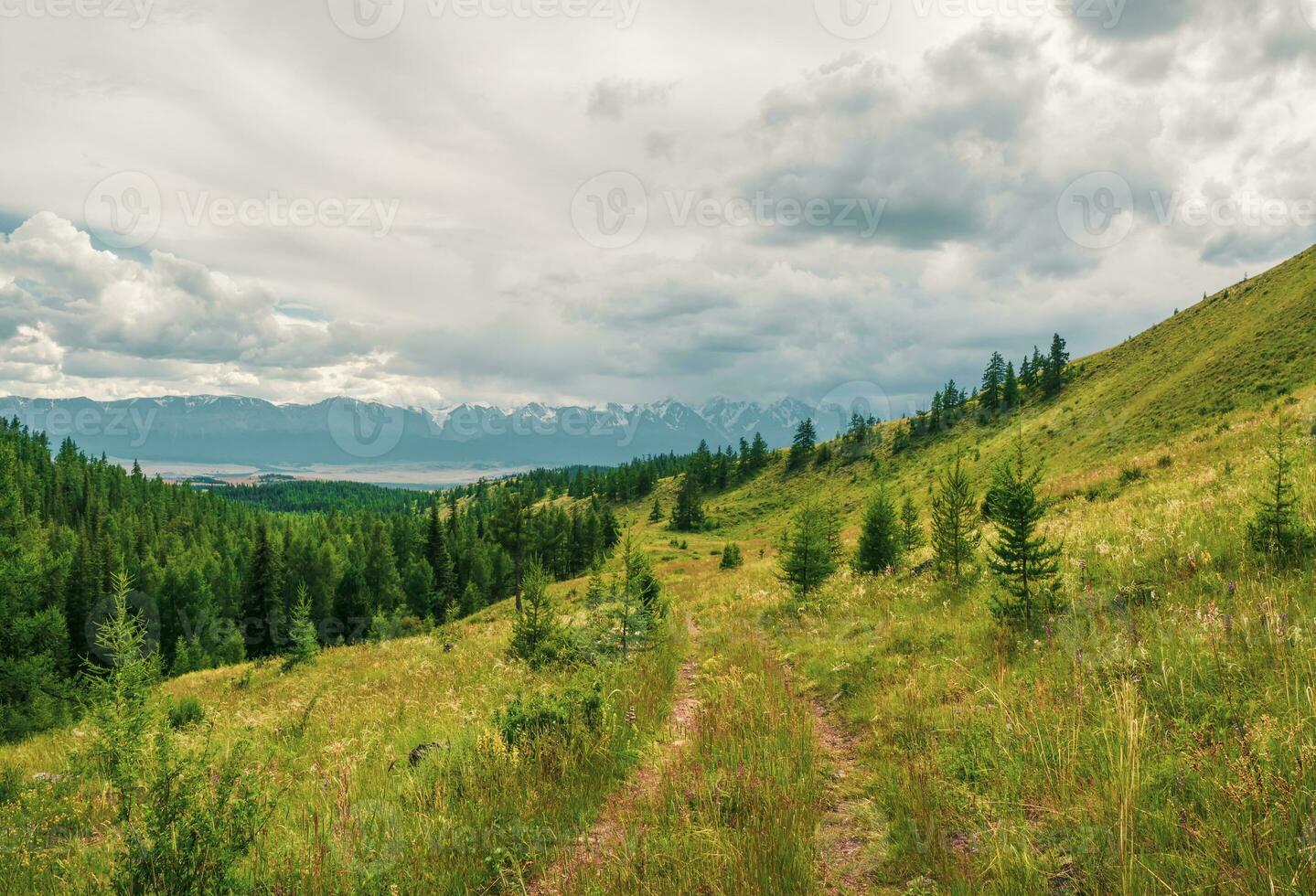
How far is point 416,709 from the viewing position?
1142 centimetres

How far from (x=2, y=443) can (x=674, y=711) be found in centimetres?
2577

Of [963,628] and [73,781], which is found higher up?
[963,628]

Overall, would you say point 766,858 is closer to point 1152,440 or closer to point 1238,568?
point 1238,568

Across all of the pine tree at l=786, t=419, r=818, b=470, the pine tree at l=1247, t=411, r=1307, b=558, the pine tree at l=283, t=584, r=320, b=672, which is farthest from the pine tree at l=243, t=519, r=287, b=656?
Answer: the pine tree at l=786, t=419, r=818, b=470

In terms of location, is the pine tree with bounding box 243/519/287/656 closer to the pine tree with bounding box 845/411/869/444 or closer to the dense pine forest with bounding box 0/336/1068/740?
the dense pine forest with bounding box 0/336/1068/740

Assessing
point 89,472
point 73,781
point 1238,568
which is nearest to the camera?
point 1238,568

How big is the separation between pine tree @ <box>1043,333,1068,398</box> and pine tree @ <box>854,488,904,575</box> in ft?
312

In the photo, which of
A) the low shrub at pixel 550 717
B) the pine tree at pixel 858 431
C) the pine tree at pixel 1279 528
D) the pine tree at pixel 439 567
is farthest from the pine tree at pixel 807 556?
the pine tree at pixel 858 431

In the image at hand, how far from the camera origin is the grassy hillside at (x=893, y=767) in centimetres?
357

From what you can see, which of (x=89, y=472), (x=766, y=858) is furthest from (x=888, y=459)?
(x=89, y=472)

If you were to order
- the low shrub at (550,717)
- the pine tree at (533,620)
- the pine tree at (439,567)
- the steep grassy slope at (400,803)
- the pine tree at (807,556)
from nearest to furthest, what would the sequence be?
the steep grassy slope at (400,803)
the low shrub at (550,717)
the pine tree at (533,620)
the pine tree at (807,556)
the pine tree at (439,567)

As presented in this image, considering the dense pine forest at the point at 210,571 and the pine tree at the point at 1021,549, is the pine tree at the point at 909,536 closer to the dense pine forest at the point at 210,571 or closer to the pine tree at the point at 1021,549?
the pine tree at the point at 1021,549

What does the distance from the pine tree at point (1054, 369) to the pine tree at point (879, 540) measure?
95068 mm

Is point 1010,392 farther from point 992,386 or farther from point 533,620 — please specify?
point 533,620
